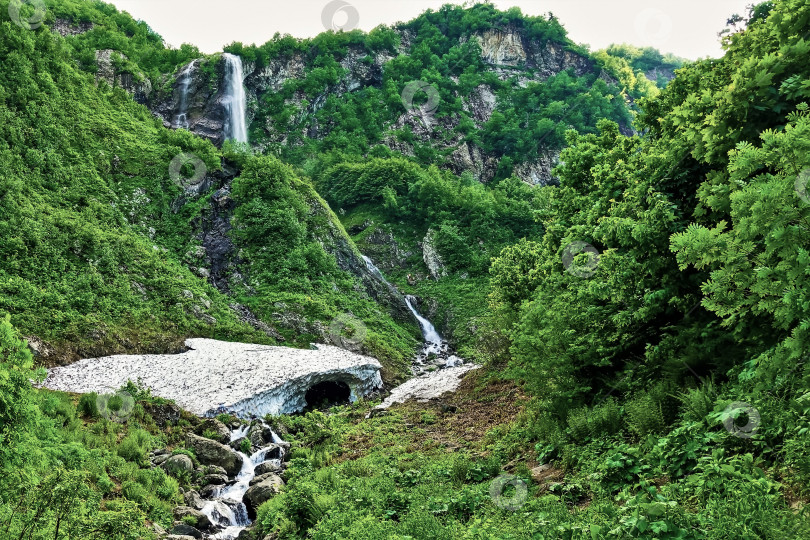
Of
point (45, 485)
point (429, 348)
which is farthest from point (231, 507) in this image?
point (429, 348)

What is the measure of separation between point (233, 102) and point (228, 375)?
47179mm

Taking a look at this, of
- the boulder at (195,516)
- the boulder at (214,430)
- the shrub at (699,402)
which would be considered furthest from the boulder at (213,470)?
the shrub at (699,402)

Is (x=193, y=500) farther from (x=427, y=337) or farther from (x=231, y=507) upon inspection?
(x=427, y=337)

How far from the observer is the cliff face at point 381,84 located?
184 ft

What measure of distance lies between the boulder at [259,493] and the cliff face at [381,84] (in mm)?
50445

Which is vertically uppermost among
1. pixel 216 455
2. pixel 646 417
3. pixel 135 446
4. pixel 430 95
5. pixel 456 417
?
pixel 430 95

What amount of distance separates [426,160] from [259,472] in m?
59.6

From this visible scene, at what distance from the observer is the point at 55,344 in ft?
64.4

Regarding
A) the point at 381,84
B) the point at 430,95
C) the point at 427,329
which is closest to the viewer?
the point at 427,329

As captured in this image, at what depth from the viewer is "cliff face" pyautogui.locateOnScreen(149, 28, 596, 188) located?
56.1m

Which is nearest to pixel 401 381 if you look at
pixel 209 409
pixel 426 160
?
pixel 209 409

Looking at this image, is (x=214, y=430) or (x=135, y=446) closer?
(x=135, y=446)

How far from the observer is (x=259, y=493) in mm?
12008

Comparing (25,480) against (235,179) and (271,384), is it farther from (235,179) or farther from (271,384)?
(235,179)
